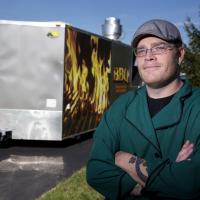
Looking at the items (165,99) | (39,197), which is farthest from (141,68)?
(39,197)

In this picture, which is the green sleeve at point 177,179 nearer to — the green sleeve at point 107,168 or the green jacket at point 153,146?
the green jacket at point 153,146

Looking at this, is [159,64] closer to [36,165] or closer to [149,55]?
[149,55]

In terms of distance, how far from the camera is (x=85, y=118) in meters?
12.9

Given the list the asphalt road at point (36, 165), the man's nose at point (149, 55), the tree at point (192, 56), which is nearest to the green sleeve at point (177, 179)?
the man's nose at point (149, 55)

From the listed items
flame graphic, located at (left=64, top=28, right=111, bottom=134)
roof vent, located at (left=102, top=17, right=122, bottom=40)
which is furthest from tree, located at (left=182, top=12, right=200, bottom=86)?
roof vent, located at (left=102, top=17, right=122, bottom=40)

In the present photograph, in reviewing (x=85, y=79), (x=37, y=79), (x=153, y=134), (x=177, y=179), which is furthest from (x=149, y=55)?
(x=85, y=79)

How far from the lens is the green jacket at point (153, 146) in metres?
2.44

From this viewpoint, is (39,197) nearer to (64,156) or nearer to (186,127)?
(64,156)

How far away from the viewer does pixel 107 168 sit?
263cm

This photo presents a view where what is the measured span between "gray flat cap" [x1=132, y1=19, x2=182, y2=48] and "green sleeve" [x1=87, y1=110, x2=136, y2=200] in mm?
465

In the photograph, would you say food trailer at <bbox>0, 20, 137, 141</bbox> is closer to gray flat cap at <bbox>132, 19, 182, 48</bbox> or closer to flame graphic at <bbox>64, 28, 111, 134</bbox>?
flame graphic at <bbox>64, 28, 111, 134</bbox>

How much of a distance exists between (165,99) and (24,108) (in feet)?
29.8

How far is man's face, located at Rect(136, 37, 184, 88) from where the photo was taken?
2.60 m

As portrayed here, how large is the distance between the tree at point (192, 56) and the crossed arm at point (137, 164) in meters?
7.45
